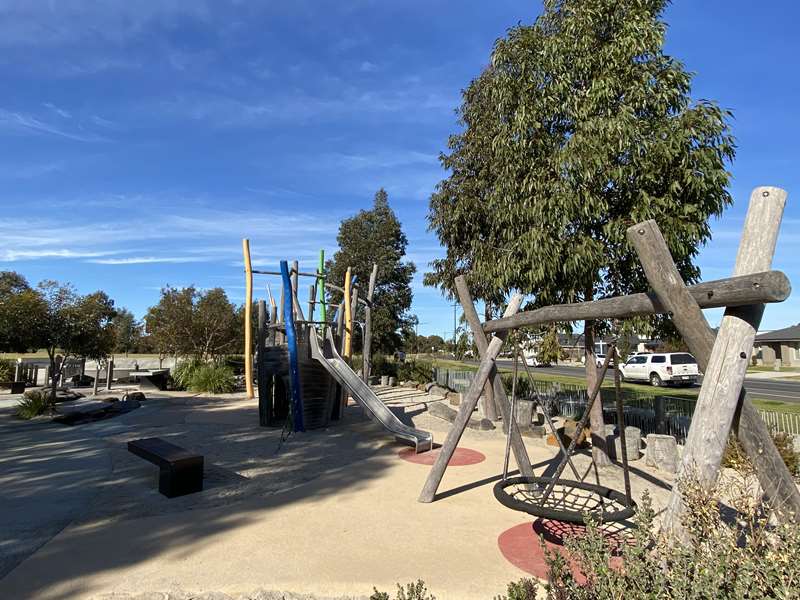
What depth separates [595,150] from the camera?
7.18 m

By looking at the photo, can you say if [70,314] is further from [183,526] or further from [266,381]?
[183,526]

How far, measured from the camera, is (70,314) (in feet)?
44.8

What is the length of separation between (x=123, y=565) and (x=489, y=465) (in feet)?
17.6

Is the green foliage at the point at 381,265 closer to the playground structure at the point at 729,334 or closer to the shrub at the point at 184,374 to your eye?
the shrub at the point at 184,374

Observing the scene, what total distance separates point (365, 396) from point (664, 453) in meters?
5.49

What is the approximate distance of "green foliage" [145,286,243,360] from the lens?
2473 centimetres

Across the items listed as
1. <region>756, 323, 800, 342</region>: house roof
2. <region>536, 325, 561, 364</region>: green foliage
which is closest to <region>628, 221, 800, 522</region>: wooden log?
<region>536, 325, 561, 364</region>: green foliage

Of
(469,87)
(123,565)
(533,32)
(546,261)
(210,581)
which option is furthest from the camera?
(469,87)

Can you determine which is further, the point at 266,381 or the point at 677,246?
the point at 266,381

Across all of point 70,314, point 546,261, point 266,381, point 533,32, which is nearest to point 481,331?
point 546,261

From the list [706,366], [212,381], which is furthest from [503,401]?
[212,381]

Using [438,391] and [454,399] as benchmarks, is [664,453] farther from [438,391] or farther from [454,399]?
[438,391]

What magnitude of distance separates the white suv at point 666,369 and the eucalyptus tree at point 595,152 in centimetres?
1869

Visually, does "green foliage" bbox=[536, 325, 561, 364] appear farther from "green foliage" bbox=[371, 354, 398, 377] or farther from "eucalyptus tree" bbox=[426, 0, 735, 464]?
"green foliage" bbox=[371, 354, 398, 377]
